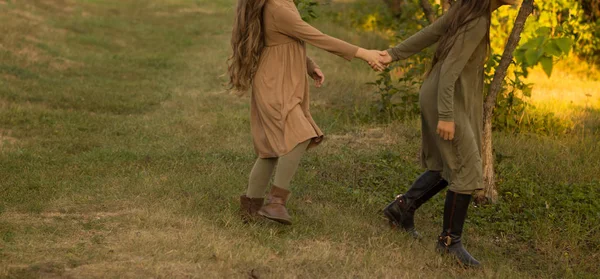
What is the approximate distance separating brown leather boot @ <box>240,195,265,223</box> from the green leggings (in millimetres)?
36

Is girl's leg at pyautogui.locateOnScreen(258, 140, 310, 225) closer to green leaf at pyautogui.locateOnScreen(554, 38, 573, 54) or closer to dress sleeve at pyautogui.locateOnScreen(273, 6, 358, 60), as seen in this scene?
dress sleeve at pyautogui.locateOnScreen(273, 6, 358, 60)

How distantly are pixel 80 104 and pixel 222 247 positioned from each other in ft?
18.5

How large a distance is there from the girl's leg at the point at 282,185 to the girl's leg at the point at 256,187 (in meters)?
0.13

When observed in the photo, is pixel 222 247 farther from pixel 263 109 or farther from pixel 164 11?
pixel 164 11

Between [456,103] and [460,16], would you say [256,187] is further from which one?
[460,16]

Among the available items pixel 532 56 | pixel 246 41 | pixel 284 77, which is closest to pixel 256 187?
pixel 284 77

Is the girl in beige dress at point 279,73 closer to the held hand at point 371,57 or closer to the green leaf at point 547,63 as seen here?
the held hand at point 371,57

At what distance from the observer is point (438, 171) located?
16.5ft

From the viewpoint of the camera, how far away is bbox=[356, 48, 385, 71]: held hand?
502 centimetres

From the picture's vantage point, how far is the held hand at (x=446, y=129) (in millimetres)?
4574

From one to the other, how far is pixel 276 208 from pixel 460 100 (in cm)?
126

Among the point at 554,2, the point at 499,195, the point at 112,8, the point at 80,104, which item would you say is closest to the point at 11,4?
the point at 112,8

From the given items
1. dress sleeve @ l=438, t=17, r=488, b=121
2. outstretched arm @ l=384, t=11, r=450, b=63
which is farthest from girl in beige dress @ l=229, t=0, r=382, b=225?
dress sleeve @ l=438, t=17, r=488, b=121

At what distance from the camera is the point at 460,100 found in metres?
4.71
